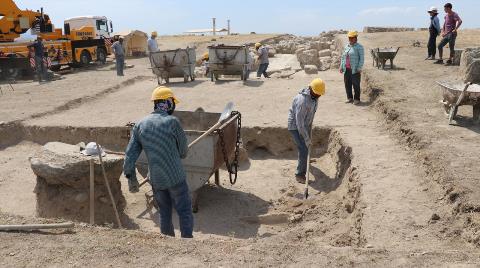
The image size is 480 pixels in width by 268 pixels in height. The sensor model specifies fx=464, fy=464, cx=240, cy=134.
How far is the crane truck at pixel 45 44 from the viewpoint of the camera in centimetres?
1884

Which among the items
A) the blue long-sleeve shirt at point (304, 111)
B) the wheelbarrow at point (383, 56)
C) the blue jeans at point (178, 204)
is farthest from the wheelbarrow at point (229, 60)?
the blue jeans at point (178, 204)

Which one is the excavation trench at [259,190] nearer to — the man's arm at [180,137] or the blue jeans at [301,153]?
the blue jeans at [301,153]

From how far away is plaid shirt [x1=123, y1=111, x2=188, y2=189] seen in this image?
463cm

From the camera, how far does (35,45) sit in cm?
1683

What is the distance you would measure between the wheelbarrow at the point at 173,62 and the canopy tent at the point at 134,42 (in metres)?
13.7

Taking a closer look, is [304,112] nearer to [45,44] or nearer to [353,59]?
[353,59]

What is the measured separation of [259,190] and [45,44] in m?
15.9

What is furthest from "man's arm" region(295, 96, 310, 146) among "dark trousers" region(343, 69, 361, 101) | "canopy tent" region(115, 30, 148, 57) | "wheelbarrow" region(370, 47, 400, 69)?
"canopy tent" region(115, 30, 148, 57)

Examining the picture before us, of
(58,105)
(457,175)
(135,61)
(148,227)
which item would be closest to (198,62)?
(135,61)

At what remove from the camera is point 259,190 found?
7.74 meters

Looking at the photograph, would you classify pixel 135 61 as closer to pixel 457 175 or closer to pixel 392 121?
pixel 392 121

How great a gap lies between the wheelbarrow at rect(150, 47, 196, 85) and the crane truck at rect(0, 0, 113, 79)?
617 cm

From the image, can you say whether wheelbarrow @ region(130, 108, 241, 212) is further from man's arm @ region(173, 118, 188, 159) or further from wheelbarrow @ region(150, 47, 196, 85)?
wheelbarrow @ region(150, 47, 196, 85)

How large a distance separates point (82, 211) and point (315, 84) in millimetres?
3749
